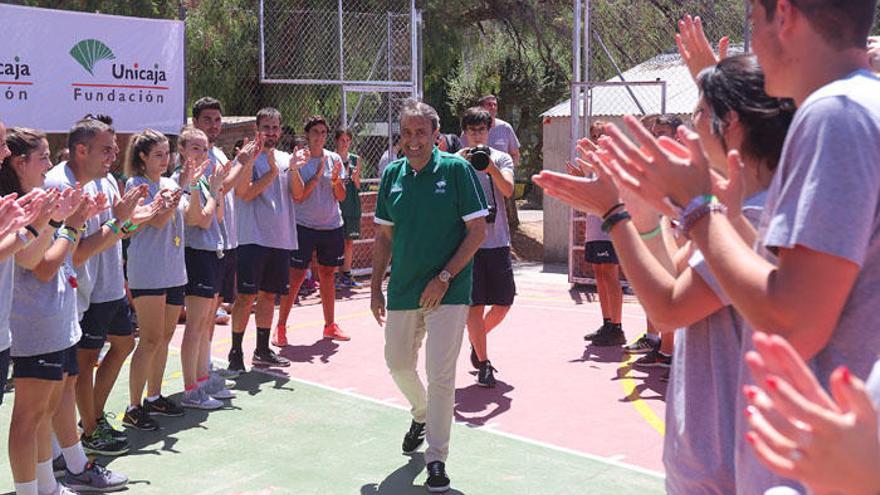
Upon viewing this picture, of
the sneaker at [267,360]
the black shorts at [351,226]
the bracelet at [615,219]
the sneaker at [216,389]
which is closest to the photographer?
→ the bracelet at [615,219]

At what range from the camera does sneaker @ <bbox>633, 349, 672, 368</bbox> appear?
26.0 ft

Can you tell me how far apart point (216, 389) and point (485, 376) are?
2090 mm


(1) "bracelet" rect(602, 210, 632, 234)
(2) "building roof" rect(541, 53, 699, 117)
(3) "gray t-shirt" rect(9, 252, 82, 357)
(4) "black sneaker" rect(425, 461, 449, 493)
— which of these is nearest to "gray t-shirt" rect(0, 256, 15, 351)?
(3) "gray t-shirt" rect(9, 252, 82, 357)

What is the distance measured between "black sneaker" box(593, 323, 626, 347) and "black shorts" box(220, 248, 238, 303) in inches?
137

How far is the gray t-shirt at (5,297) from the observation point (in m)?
3.96

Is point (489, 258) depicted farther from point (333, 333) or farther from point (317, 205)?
point (317, 205)

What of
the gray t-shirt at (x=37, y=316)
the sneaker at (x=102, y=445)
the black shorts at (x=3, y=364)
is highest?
the gray t-shirt at (x=37, y=316)

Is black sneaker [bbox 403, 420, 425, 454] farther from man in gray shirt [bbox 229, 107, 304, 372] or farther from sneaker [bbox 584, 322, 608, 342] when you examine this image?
sneaker [bbox 584, 322, 608, 342]

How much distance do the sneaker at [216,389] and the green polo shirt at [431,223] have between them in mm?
2121

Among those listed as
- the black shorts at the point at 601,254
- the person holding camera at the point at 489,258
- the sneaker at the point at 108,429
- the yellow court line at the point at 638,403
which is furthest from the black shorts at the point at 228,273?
the black shorts at the point at 601,254

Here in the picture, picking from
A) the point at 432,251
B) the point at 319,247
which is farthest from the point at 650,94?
the point at 432,251

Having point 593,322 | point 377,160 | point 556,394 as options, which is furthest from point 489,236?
point 377,160

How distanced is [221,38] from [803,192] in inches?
562

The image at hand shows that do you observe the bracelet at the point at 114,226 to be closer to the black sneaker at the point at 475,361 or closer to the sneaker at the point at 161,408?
the sneaker at the point at 161,408
